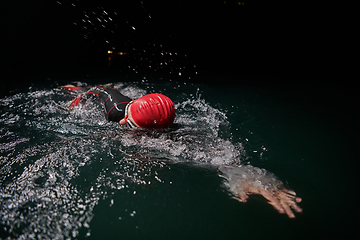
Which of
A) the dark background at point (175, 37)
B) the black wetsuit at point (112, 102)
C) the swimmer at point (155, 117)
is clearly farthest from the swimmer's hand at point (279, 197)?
the dark background at point (175, 37)

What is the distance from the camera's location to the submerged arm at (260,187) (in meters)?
1.73

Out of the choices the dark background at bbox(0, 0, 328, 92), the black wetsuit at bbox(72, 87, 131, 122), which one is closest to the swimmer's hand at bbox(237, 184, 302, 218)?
the black wetsuit at bbox(72, 87, 131, 122)

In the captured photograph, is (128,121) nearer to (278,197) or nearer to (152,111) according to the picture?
(152,111)

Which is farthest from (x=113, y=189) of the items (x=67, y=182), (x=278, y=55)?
(x=278, y=55)

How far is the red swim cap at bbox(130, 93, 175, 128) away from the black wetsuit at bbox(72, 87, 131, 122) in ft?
0.99

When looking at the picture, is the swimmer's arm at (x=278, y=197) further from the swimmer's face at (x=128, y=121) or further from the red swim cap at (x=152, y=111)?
the swimmer's face at (x=128, y=121)

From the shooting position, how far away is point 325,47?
7.98m

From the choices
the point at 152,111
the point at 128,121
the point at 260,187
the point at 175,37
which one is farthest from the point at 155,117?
the point at 175,37

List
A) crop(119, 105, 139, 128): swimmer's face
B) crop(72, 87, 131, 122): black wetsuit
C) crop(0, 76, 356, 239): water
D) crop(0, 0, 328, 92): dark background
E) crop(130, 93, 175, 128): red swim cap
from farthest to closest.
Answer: crop(0, 0, 328, 92): dark background
crop(72, 87, 131, 122): black wetsuit
crop(119, 105, 139, 128): swimmer's face
crop(130, 93, 175, 128): red swim cap
crop(0, 76, 356, 239): water

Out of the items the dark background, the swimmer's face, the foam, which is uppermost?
the dark background

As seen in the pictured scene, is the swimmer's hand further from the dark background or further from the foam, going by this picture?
the dark background

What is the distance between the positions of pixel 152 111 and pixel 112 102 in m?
0.85

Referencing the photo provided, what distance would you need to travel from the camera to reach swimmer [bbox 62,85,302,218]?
69.8 inches

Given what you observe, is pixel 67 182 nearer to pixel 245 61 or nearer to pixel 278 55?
pixel 245 61
